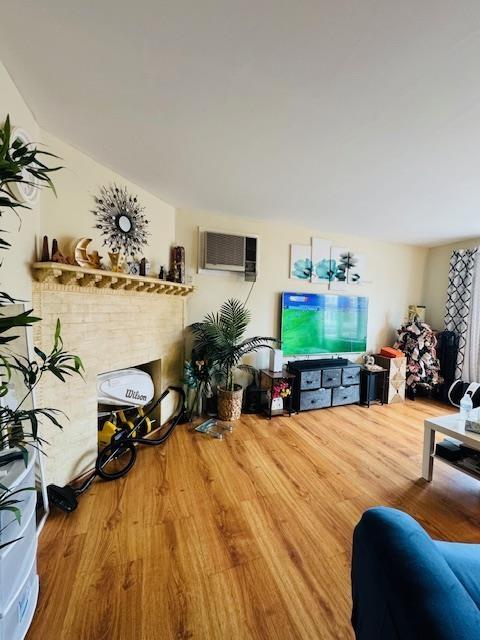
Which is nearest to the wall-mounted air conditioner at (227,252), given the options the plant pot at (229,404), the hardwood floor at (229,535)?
the plant pot at (229,404)

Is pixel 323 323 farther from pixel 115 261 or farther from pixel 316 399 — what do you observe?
pixel 115 261

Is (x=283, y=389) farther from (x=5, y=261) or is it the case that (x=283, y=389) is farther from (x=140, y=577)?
(x=5, y=261)

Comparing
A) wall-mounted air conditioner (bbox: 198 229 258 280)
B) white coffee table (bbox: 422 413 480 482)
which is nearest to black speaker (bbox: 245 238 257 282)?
wall-mounted air conditioner (bbox: 198 229 258 280)

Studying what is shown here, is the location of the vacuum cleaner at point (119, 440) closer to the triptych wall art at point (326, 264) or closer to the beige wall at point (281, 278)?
the beige wall at point (281, 278)

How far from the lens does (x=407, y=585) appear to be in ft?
2.02

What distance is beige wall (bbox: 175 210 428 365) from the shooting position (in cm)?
294

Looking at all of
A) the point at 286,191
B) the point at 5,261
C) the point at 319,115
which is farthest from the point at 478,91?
the point at 5,261

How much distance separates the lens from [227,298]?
3.05 m

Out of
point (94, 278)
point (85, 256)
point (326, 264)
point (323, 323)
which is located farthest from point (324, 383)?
point (85, 256)

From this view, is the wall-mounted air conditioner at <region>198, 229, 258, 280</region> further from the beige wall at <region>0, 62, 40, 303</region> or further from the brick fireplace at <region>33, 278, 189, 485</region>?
the beige wall at <region>0, 62, 40, 303</region>

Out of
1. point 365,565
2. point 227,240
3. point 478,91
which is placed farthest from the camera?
point 227,240

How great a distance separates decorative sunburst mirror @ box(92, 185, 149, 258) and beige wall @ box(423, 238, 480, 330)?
168 inches

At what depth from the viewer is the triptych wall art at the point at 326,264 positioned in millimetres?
3332

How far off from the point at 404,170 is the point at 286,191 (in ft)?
2.93
